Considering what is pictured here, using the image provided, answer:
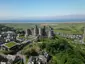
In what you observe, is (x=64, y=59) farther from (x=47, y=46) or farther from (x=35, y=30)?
(x=35, y=30)

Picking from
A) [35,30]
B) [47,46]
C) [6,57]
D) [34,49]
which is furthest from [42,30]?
[6,57]

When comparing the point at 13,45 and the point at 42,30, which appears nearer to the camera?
the point at 13,45

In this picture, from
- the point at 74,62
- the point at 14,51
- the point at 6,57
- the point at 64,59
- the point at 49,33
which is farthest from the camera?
the point at 49,33

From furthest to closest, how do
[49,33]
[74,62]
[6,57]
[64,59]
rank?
[49,33] → [6,57] → [64,59] → [74,62]

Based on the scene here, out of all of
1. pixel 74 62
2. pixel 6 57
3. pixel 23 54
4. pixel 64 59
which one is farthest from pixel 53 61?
pixel 6 57

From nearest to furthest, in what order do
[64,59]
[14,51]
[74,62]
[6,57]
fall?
[74,62]
[64,59]
[6,57]
[14,51]

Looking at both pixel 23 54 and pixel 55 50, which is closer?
pixel 23 54

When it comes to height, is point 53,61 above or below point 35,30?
below

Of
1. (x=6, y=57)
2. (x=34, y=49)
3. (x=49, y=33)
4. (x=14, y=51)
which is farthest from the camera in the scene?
(x=49, y=33)

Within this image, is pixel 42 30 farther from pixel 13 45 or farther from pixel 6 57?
pixel 6 57
